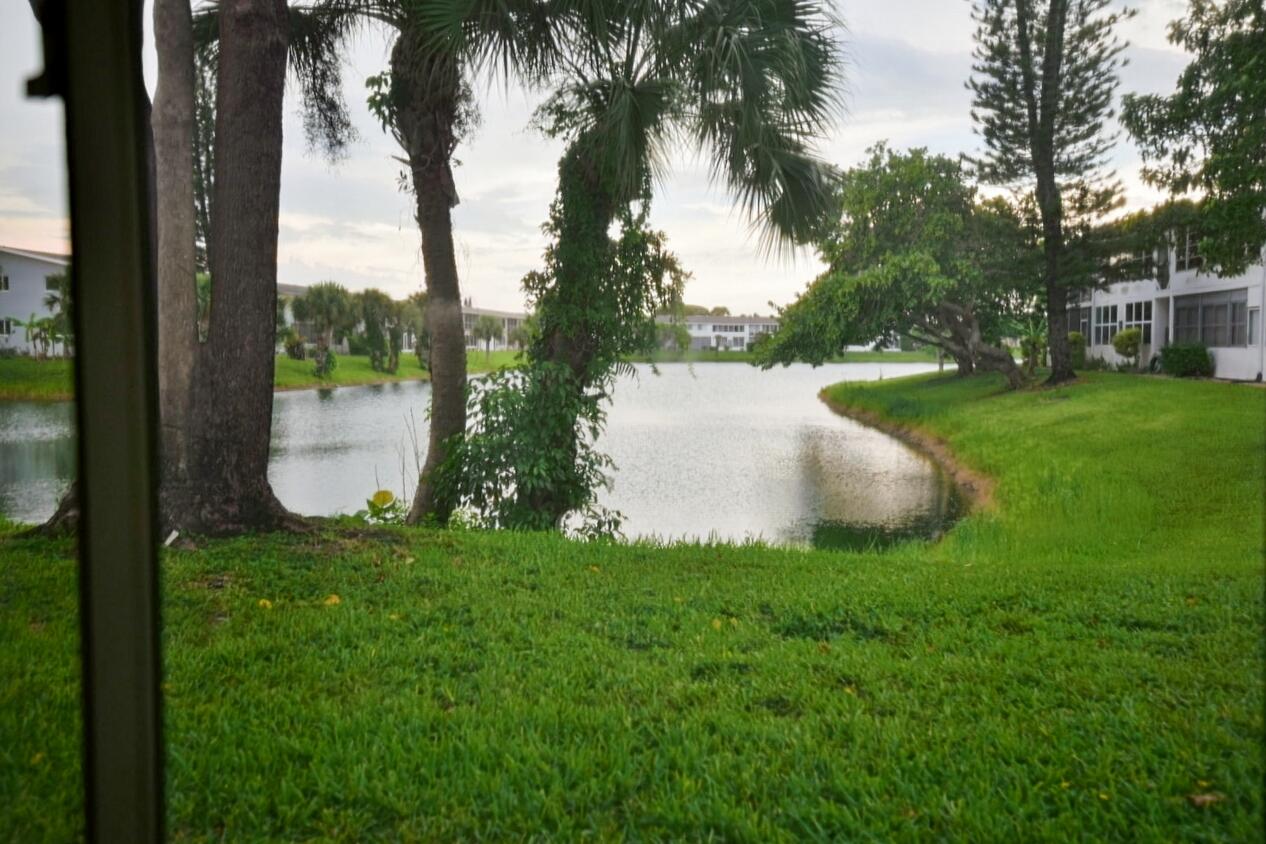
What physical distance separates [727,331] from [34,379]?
109 inches

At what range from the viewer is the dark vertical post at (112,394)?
0.65 meters

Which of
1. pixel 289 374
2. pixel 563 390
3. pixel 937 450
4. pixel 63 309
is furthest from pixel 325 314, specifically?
pixel 937 450

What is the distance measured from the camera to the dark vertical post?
25.7 inches

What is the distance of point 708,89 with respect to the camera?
13.0 ft

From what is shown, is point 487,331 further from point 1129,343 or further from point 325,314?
point 1129,343

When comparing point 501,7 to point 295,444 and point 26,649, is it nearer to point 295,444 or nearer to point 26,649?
point 295,444

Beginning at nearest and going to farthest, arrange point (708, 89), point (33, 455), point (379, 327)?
point (33, 455), point (708, 89), point (379, 327)

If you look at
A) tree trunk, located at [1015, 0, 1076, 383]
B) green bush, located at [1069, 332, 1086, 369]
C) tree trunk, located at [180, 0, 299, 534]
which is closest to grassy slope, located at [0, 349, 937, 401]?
tree trunk, located at [180, 0, 299, 534]

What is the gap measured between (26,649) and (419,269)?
4975 millimetres

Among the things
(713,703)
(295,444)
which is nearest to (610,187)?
(295,444)

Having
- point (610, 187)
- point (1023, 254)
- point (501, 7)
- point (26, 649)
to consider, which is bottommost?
point (26, 649)

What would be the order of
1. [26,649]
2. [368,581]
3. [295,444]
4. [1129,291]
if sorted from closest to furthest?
[26,649] < [1129,291] < [368,581] < [295,444]

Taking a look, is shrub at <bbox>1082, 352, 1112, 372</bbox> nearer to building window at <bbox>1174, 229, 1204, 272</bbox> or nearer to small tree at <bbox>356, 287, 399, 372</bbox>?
building window at <bbox>1174, 229, 1204, 272</bbox>

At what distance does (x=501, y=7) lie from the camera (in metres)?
3.81
